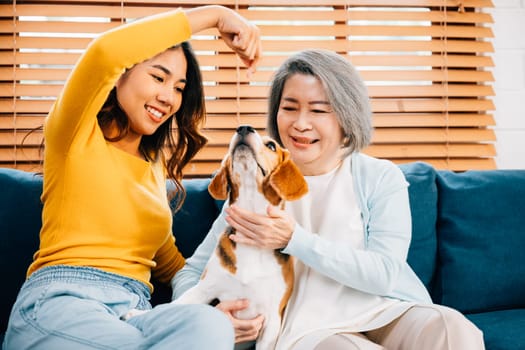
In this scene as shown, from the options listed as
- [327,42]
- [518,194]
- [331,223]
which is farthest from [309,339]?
[327,42]

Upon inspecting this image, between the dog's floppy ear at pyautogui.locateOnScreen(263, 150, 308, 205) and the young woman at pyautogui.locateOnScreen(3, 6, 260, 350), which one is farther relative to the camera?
the dog's floppy ear at pyautogui.locateOnScreen(263, 150, 308, 205)

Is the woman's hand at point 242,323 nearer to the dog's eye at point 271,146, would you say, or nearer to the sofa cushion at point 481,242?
the dog's eye at point 271,146

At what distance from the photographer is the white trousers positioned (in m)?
1.32

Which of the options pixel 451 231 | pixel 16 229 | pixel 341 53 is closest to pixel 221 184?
pixel 16 229

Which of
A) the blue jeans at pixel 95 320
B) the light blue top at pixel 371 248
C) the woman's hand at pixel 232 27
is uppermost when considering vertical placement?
the woman's hand at pixel 232 27

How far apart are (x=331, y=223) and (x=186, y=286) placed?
1.45ft

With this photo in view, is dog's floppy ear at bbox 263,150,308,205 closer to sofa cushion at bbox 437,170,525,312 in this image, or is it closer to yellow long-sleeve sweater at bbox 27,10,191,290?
yellow long-sleeve sweater at bbox 27,10,191,290

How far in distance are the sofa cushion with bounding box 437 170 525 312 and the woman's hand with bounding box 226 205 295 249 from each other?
0.92m

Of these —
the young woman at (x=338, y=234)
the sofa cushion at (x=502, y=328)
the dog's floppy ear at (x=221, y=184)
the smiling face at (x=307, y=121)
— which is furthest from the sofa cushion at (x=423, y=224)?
the dog's floppy ear at (x=221, y=184)

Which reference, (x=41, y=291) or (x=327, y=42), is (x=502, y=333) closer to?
(x=41, y=291)

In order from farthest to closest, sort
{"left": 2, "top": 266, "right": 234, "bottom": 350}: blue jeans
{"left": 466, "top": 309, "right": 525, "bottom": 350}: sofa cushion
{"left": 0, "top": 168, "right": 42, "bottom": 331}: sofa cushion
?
{"left": 0, "top": 168, "right": 42, "bottom": 331}: sofa cushion
{"left": 466, "top": 309, "right": 525, "bottom": 350}: sofa cushion
{"left": 2, "top": 266, "right": 234, "bottom": 350}: blue jeans

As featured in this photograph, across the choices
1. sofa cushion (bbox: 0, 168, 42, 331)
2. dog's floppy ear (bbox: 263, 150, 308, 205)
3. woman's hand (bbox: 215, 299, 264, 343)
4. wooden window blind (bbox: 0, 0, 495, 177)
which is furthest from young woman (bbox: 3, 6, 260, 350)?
wooden window blind (bbox: 0, 0, 495, 177)

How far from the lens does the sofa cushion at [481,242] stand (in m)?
2.09

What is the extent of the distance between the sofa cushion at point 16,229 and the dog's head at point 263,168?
33.3 inches
